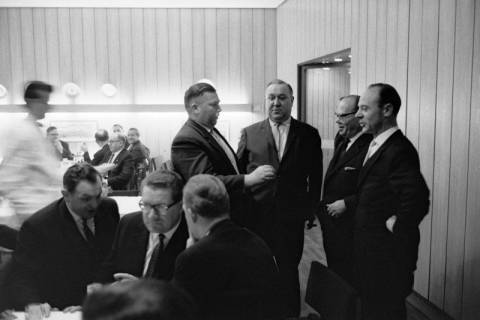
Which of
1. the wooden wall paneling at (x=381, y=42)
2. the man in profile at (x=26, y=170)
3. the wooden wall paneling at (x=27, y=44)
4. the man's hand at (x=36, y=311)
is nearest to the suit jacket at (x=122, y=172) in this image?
the man in profile at (x=26, y=170)

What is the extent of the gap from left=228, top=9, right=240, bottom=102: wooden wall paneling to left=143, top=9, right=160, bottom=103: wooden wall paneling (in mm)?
1504

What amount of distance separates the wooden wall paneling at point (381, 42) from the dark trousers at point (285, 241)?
82.5 inches

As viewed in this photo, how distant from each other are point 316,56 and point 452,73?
3485mm

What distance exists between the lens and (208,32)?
9680 mm

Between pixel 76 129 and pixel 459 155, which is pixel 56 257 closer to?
pixel 459 155

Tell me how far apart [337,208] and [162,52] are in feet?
23.8

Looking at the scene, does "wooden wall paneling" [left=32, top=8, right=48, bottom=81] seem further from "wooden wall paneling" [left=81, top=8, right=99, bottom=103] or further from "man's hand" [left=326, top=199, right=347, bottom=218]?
"man's hand" [left=326, top=199, right=347, bottom=218]

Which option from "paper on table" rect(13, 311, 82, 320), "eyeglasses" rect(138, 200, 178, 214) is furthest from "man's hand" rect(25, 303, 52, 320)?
"eyeglasses" rect(138, 200, 178, 214)

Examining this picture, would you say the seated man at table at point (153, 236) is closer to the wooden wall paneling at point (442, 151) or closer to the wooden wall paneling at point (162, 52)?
the wooden wall paneling at point (442, 151)

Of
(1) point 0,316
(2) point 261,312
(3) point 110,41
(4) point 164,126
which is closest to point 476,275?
(2) point 261,312

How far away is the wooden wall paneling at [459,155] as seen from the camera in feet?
10.8

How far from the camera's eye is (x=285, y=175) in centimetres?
332

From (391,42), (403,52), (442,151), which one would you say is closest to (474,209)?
(442,151)

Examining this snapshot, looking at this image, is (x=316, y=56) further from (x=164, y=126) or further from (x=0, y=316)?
(x=0, y=316)
